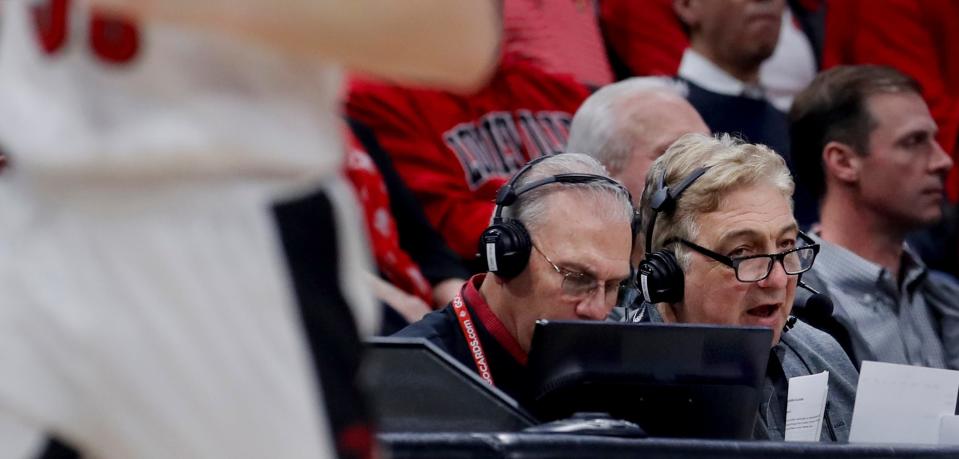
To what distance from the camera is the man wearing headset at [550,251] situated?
3.28m

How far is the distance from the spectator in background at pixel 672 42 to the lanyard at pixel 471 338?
2142 millimetres

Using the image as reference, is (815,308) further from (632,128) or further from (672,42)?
(672,42)

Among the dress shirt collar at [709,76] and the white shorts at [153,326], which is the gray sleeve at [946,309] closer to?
the dress shirt collar at [709,76]

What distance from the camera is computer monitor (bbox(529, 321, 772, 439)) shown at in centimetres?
232

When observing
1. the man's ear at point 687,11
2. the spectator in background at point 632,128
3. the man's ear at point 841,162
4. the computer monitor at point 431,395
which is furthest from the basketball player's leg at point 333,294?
the man's ear at point 687,11

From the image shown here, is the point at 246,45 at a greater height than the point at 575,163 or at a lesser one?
greater

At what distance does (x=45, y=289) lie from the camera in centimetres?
103

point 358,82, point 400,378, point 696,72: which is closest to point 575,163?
point 358,82

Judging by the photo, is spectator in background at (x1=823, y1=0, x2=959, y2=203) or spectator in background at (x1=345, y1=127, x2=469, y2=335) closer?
spectator in background at (x1=345, y1=127, x2=469, y2=335)

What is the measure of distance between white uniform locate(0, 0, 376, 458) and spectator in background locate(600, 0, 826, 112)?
4.21 metres

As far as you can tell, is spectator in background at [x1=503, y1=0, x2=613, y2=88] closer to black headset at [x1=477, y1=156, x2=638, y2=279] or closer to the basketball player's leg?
black headset at [x1=477, y1=156, x2=638, y2=279]

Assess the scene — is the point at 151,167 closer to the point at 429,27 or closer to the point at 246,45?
the point at 246,45

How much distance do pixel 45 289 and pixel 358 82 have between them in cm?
313

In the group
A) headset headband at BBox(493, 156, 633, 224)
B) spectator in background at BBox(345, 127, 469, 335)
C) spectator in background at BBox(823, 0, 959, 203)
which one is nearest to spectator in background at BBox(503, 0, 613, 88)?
spectator in background at BBox(345, 127, 469, 335)
